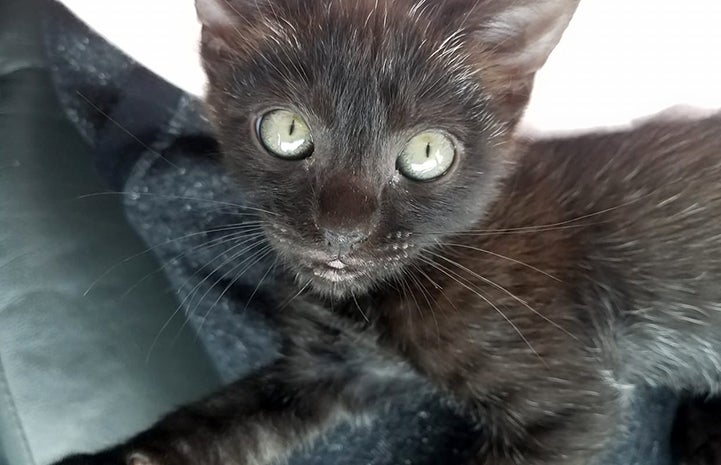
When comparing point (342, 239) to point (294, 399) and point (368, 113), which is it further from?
point (294, 399)

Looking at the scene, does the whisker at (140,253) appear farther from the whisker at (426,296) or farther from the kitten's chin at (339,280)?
the whisker at (426,296)

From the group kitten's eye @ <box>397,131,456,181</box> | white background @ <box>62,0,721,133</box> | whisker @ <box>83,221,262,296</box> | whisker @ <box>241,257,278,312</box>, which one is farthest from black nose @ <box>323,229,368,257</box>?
white background @ <box>62,0,721,133</box>

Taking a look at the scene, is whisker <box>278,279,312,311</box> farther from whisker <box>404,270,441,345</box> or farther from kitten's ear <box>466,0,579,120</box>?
kitten's ear <box>466,0,579,120</box>

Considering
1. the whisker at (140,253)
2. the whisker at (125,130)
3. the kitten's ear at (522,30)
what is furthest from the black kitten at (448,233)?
the whisker at (125,130)

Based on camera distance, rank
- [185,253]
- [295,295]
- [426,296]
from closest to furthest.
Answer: [426,296]
[295,295]
[185,253]

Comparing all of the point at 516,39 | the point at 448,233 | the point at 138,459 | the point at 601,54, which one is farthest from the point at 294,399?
the point at 601,54

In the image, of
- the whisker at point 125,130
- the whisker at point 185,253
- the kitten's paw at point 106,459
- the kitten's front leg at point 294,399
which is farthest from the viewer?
the whisker at point 125,130
